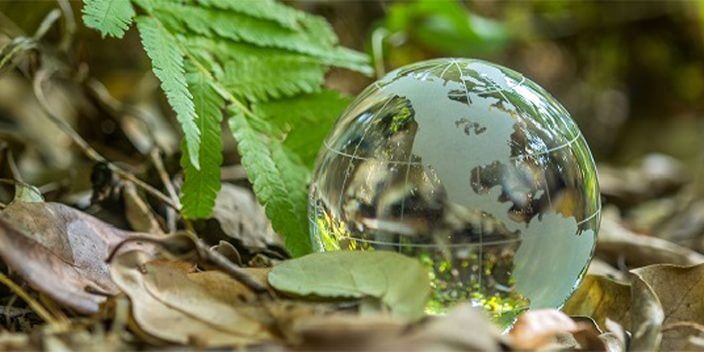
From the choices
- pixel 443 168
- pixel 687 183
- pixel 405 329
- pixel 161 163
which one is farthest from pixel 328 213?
pixel 687 183

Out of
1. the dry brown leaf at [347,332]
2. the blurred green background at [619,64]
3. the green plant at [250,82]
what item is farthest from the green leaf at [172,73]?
the blurred green background at [619,64]

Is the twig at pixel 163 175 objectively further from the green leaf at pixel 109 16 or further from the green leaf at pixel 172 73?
the green leaf at pixel 109 16

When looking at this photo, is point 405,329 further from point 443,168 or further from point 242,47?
point 242,47

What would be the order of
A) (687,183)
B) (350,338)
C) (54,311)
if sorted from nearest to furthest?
(350,338)
(54,311)
(687,183)

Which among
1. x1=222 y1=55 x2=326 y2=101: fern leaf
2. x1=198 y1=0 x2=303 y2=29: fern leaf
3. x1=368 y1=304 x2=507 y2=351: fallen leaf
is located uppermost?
x1=198 y1=0 x2=303 y2=29: fern leaf

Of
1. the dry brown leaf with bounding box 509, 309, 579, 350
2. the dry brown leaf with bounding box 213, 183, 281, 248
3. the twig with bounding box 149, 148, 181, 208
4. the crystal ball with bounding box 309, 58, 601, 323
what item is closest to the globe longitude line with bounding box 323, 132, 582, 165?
the crystal ball with bounding box 309, 58, 601, 323

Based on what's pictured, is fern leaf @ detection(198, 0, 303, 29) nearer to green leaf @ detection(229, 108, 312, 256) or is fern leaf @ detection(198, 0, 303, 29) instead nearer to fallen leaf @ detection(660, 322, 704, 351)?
green leaf @ detection(229, 108, 312, 256)
